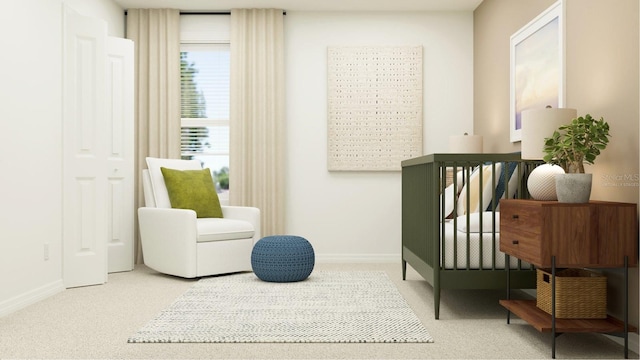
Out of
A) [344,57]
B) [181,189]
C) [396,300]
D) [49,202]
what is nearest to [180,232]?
[181,189]

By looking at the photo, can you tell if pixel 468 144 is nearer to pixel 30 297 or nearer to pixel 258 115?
pixel 258 115

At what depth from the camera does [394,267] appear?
5.12 m

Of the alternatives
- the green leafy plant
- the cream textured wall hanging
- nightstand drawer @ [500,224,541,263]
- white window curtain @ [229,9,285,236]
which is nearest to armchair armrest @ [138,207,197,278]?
white window curtain @ [229,9,285,236]

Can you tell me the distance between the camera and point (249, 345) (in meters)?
2.59

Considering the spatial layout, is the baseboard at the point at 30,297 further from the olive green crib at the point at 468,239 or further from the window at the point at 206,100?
the olive green crib at the point at 468,239

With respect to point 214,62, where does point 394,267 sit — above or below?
below

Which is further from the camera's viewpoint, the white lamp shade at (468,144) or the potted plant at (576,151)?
the white lamp shade at (468,144)

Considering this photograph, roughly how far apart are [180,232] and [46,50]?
59.9 inches

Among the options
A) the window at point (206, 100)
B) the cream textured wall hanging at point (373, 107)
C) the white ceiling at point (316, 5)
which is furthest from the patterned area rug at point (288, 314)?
the white ceiling at point (316, 5)

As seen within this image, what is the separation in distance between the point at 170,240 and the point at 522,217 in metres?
2.72

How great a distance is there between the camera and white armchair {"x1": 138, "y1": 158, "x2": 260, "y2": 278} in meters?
4.36

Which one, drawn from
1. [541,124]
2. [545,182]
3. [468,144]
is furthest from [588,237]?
[468,144]

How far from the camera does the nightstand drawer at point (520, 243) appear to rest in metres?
2.51

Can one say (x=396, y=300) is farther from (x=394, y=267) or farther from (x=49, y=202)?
(x=49, y=202)
